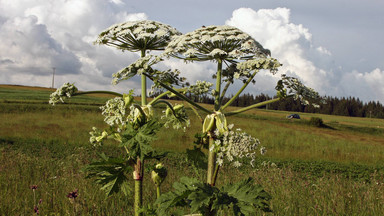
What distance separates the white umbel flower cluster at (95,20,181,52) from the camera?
3.46m

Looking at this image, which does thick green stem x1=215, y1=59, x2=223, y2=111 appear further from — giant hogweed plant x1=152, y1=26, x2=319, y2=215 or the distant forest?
the distant forest

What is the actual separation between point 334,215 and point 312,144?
1954 centimetres

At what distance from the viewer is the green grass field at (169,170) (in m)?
6.25

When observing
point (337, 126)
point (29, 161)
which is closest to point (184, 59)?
point (29, 161)

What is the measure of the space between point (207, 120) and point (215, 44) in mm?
937

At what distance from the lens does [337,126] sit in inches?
1828

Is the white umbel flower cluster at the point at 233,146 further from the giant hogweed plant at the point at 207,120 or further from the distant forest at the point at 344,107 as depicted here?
the distant forest at the point at 344,107

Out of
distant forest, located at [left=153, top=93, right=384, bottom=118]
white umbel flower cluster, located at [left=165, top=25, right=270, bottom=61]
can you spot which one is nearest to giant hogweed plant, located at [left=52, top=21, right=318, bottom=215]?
white umbel flower cluster, located at [left=165, top=25, right=270, bottom=61]

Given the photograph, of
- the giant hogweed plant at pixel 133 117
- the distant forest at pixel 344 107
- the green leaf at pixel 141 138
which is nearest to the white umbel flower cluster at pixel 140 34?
the giant hogweed plant at pixel 133 117

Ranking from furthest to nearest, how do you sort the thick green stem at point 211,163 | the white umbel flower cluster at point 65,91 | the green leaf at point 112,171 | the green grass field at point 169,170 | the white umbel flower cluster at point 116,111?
the green grass field at point 169,170
the white umbel flower cluster at point 116,111
the white umbel flower cluster at point 65,91
the green leaf at point 112,171
the thick green stem at point 211,163

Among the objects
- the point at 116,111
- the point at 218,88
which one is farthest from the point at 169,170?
the point at 218,88

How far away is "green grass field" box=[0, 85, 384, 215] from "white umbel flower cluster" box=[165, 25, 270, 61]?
1190 mm

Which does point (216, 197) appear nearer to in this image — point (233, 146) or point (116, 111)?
point (233, 146)

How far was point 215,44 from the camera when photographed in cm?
307
